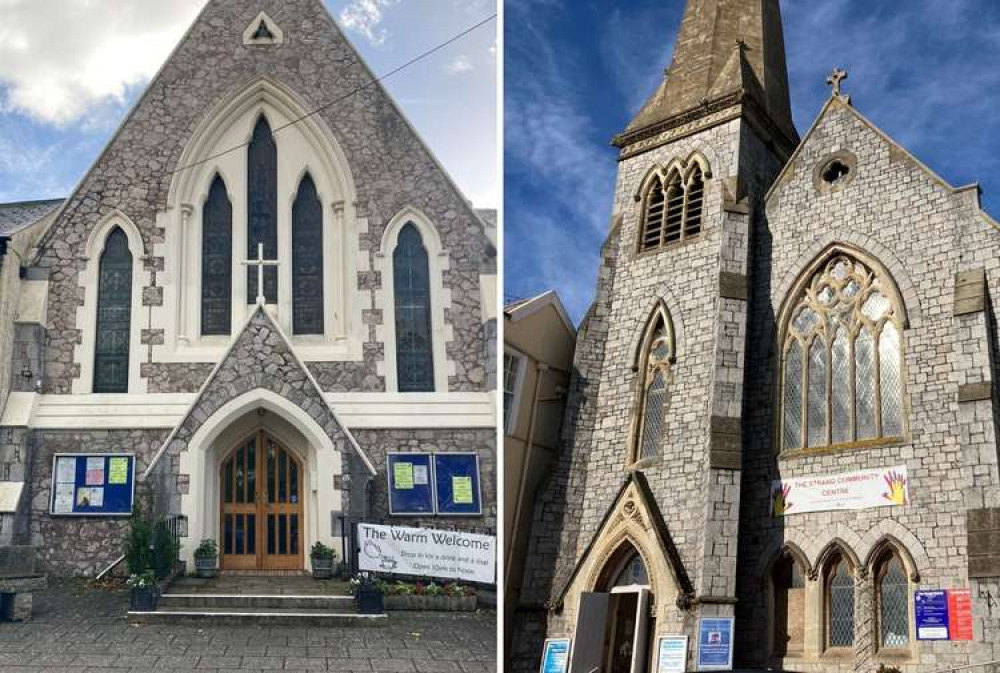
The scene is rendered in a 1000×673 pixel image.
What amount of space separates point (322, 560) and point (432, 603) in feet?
3.27

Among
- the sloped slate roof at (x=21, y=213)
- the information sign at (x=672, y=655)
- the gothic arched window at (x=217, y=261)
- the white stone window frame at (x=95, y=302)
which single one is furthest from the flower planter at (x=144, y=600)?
the information sign at (x=672, y=655)

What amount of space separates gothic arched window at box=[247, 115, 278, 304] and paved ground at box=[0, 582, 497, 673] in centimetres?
306

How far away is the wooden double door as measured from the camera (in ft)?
29.5

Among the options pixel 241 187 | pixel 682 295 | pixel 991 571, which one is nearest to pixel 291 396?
pixel 241 187

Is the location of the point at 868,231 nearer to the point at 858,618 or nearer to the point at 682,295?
the point at 682,295

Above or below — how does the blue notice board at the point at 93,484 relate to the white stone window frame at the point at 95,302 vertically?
below

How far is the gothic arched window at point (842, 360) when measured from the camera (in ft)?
36.5

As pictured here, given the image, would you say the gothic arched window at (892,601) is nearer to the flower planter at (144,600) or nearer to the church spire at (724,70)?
the church spire at (724,70)

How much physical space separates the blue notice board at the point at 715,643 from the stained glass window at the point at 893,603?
4.75 ft

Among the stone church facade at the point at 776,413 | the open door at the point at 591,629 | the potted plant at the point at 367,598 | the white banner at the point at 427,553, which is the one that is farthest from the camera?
the open door at the point at 591,629

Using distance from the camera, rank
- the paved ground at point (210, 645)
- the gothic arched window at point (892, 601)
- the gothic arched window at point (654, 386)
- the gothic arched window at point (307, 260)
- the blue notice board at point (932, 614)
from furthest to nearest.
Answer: the gothic arched window at point (654, 386)
the gothic arched window at point (892, 601)
the blue notice board at point (932, 614)
the gothic arched window at point (307, 260)
the paved ground at point (210, 645)

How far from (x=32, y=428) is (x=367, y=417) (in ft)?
9.04

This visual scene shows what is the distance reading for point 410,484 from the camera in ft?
30.0

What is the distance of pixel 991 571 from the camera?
9594mm
